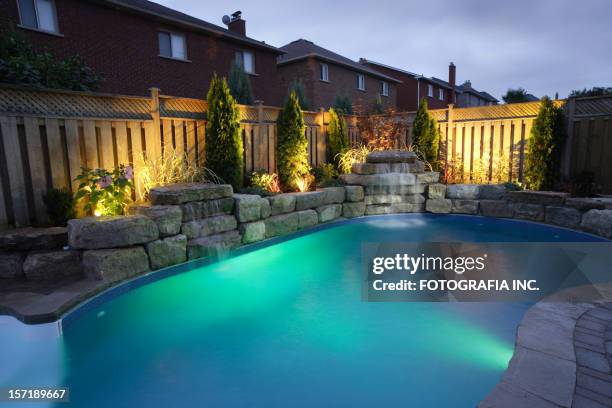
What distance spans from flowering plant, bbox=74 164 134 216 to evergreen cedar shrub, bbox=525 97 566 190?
6.84 meters

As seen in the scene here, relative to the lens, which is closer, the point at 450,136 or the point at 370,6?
the point at 450,136

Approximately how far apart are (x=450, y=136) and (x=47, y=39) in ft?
34.2

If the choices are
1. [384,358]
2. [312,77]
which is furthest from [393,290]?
[312,77]

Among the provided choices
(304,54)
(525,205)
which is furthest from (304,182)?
(304,54)

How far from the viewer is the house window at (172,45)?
38.1ft

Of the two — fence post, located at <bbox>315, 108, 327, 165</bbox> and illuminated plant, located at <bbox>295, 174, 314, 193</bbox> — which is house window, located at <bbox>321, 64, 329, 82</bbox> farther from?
illuminated plant, located at <bbox>295, 174, 314, 193</bbox>

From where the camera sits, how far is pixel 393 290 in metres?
4.09

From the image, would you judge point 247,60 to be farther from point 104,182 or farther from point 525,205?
point 525,205

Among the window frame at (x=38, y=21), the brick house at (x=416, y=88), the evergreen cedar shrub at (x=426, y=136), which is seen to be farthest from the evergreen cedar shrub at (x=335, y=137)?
the brick house at (x=416, y=88)

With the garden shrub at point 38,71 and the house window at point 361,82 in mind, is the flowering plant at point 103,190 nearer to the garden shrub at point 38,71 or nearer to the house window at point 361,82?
the garden shrub at point 38,71

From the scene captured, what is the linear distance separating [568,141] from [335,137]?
4456 millimetres

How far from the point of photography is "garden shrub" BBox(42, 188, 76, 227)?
3.96 metres

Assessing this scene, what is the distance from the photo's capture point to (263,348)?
9.54 ft

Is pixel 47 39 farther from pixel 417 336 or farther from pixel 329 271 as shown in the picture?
pixel 417 336
